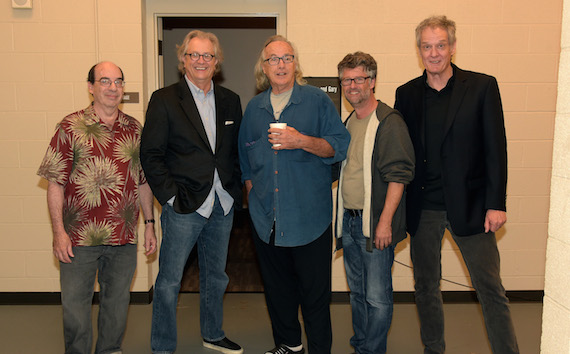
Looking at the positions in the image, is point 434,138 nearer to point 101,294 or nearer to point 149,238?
point 149,238

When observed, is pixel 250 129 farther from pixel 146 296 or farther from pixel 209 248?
pixel 146 296

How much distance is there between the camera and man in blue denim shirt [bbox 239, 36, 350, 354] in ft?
8.40

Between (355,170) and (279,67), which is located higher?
(279,67)

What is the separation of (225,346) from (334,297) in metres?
1.24

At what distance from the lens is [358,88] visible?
2.50 meters

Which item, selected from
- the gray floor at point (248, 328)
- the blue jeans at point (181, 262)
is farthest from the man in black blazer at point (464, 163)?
the blue jeans at point (181, 262)

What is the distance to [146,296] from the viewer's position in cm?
396

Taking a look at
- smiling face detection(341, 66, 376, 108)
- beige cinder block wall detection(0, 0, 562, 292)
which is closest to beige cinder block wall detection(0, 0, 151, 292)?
beige cinder block wall detection(0, 0, 562, 292)

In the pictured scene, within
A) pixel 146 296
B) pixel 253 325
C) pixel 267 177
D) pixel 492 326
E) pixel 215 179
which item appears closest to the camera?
pixel 492 326

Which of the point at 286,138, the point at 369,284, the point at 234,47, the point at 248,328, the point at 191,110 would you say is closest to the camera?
the point at 286,138

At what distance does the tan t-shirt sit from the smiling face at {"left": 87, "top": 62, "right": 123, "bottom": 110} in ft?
→ 4.28

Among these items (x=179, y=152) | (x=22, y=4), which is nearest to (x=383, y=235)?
(x=179, y=152)

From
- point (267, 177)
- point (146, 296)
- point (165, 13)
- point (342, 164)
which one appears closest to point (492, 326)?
point (342, 164)

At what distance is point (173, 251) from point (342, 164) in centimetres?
111
